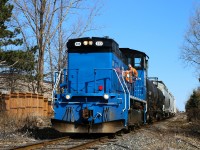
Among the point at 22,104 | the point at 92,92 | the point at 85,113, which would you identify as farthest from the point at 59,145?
the point at 22,104

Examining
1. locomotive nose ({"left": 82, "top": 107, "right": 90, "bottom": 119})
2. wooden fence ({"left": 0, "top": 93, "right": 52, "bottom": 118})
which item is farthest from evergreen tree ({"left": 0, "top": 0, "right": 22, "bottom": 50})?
locomotive nose ({"left": 82, "top": 107, "right": 90, "bottom": 119})

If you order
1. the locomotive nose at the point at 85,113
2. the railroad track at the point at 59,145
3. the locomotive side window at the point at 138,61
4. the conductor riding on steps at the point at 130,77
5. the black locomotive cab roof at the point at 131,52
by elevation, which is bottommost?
the railroad track at the point at 59,145

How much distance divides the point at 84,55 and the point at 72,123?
2647 millimetres

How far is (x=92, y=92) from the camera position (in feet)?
43.2

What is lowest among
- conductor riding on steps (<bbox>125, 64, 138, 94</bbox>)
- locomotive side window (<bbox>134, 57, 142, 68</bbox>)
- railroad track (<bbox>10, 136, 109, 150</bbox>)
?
railroad track (<bbox>10, 136, 109, 150</bbox>)

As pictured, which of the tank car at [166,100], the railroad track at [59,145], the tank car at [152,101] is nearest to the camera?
the railroad track at [59,145]

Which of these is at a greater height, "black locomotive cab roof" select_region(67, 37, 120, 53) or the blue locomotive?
"black locomotive cab roof" select_region(67, 37, 120, 53)

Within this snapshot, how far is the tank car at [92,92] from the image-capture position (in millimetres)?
12250

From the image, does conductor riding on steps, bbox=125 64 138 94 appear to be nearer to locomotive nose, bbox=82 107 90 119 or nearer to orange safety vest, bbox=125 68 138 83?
orange safety vest, bbox=125 68 138 83

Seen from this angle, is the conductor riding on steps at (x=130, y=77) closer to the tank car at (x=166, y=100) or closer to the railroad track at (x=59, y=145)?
the railroad track at (x=59, y=145)

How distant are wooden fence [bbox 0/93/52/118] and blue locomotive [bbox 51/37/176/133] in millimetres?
8553

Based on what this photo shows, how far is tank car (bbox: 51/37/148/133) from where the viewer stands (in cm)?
1225

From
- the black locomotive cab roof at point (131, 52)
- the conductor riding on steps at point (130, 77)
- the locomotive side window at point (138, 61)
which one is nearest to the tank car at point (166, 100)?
the locomotive side window at point (138, 61)

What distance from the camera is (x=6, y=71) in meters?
28.8
